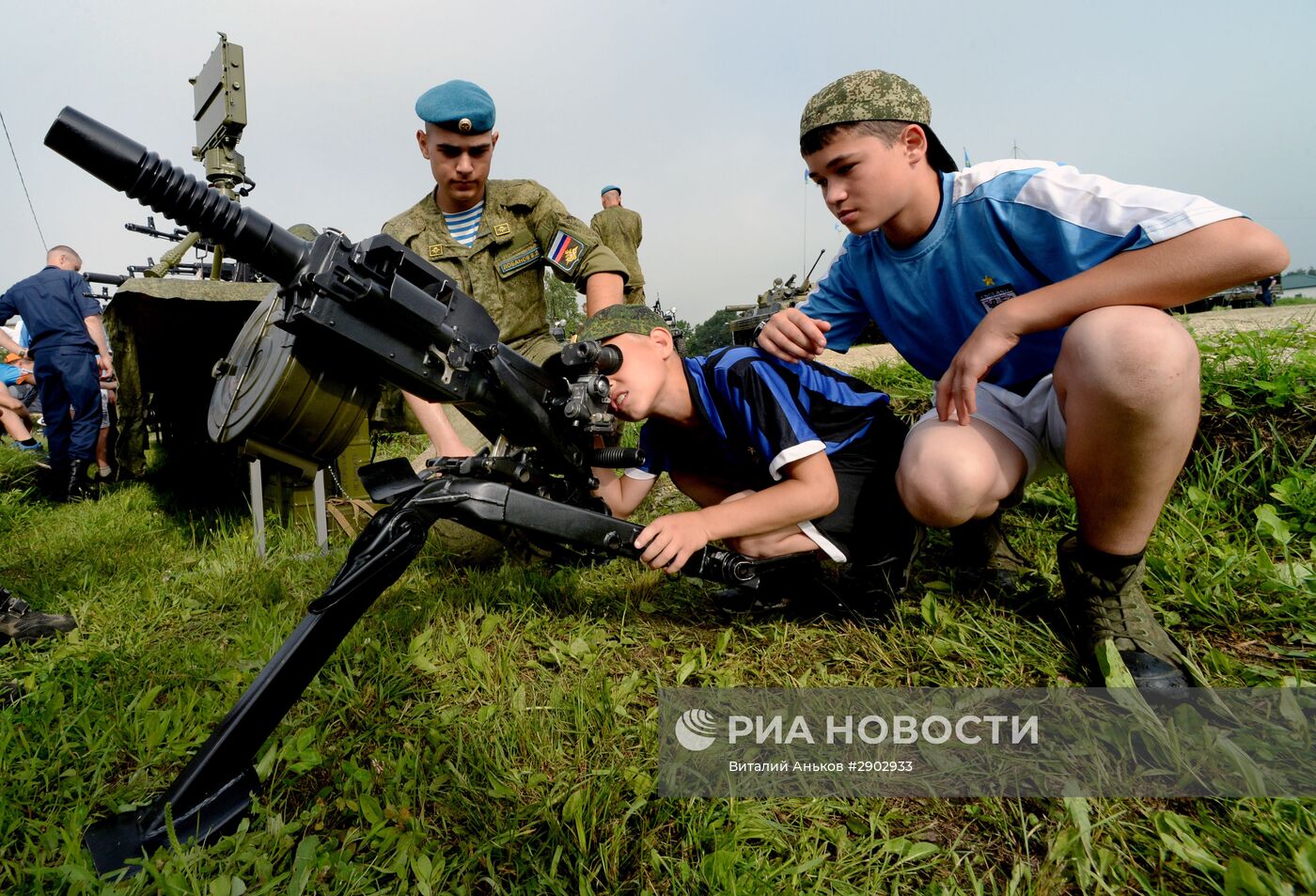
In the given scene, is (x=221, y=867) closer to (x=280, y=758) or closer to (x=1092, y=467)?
(x=280, y=758)

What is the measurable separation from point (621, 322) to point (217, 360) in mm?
2593

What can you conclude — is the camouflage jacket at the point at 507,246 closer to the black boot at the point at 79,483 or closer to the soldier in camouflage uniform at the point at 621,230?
the black boot at the point at 79,483

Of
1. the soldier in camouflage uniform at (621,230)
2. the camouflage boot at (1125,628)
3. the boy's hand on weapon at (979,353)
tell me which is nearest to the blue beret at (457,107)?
the boy's hand on weapon at (979,353)

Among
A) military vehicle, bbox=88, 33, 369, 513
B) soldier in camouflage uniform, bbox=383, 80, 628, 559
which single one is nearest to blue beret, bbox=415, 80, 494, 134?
soldier in camouflage uniform, bbox=383, 80, 628, 559

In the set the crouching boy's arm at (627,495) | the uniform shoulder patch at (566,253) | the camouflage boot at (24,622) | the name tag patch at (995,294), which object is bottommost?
the camouflage boot at (24,622)

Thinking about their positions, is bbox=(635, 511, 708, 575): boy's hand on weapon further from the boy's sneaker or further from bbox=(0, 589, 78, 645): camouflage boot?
bbox=(0, 589, 78, 645): camouflage boot

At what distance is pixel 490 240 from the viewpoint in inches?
131

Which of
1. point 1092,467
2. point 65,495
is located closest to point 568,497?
point 1092,467

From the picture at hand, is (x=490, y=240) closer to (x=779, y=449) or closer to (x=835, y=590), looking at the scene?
(x=779, y=449)

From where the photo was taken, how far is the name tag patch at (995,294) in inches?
70.8

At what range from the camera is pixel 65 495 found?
5688 millimetres

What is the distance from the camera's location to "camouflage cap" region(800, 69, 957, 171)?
5.74 feet

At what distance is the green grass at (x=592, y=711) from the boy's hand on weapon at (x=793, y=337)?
2.70 feet

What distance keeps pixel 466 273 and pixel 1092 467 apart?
2.75 metres
